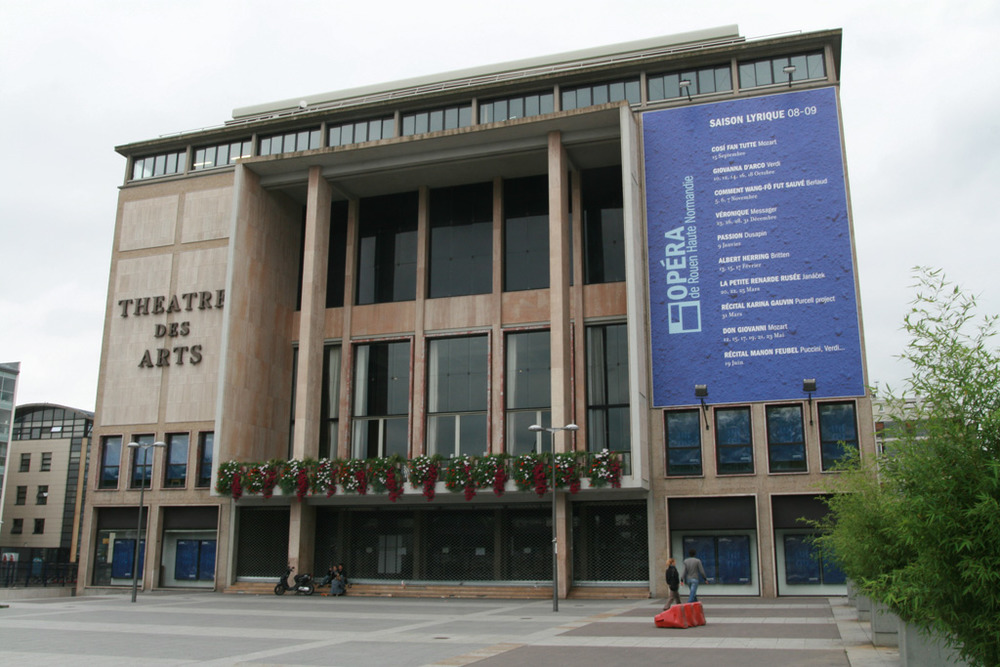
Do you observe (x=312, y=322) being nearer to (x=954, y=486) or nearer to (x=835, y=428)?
(x=835, y=428)

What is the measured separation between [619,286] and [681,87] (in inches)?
365

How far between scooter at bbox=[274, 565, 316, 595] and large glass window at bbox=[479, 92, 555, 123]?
22.4m

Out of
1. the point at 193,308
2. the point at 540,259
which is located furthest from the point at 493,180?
the point at 193,308

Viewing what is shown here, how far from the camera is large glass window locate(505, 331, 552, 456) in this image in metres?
38.0

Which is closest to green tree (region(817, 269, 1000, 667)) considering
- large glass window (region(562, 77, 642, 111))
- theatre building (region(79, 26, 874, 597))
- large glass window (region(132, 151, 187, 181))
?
theatre building (region(79, 26, 874, 597))

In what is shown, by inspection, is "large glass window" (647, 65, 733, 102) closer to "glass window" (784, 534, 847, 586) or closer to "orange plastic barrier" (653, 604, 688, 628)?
"glass window" (784, 534, 847, 586)

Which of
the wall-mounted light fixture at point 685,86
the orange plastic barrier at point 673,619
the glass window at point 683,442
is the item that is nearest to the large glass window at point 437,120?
the wall-mounted light fixture at point 685,86

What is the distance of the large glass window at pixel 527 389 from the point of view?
38.0 metres

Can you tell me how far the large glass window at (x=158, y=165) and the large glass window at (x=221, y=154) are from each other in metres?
0.88

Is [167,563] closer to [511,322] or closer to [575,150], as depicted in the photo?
[511,322]

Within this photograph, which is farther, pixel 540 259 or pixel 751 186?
pixel 540 259

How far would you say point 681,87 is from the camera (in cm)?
3806

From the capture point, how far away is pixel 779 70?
123 feet

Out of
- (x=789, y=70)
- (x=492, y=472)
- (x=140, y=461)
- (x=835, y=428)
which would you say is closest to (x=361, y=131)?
(x=492, y=472)
